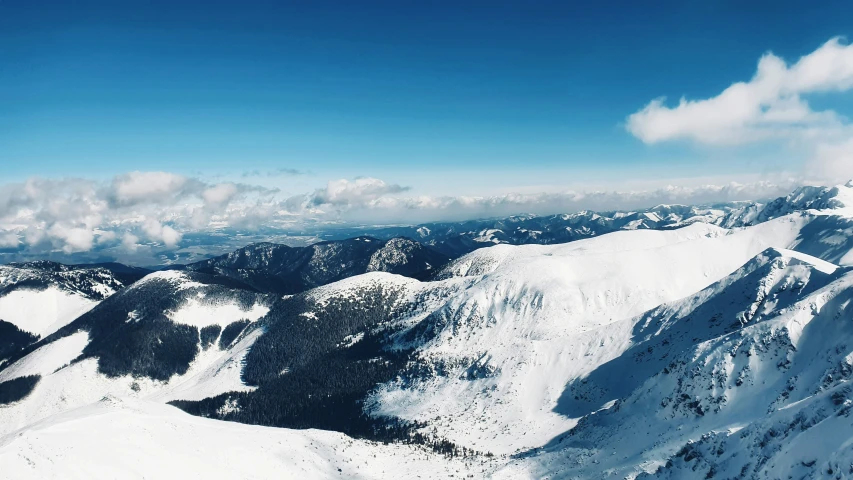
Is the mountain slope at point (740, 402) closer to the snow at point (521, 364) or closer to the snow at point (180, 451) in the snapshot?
the snow at point (521, 364)

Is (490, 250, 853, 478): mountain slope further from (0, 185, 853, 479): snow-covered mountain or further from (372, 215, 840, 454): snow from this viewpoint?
(372, 215, 840, 454): snow

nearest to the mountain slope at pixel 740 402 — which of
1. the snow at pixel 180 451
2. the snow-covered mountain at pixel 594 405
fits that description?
the snow-covered mountain at pixel 594 405

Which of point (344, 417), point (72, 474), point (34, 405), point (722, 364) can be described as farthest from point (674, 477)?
point (34, 405)

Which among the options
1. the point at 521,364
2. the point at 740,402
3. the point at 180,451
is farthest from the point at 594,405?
the point at 180,451

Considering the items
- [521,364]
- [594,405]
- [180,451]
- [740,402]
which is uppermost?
[740,402]

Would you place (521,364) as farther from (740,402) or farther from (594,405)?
(740,402)

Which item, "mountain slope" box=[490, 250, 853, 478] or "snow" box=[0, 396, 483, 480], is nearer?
"mountain slope" box=[490, 250, 853, 478]

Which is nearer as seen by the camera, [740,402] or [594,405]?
[740,402]

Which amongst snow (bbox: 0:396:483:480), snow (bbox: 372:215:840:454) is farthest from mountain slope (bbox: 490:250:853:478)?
snow (bbox: 0:396:483:480)
